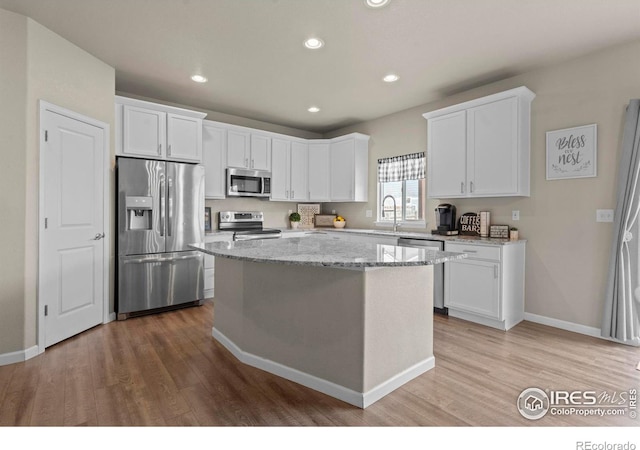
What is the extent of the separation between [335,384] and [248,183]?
11.5ft

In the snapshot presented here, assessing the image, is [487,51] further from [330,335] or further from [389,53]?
[330,335]

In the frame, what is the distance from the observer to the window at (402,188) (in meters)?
4.72

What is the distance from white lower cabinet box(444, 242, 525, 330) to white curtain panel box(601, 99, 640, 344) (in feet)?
2.49

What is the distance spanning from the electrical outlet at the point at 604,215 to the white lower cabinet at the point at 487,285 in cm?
68

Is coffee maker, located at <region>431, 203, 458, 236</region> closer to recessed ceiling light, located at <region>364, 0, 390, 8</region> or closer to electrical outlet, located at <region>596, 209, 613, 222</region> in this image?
electrical outlet, located at <region>596, 209, 613, 222</region>

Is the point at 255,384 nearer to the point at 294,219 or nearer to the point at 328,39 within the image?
the point at 328,39

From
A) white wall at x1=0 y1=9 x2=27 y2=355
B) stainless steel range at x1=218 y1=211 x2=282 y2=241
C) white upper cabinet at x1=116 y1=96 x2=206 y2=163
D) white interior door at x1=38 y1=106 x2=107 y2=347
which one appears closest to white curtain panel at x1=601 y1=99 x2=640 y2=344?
stainless steel range at x1=218 y1=211 x2=282 y2=241

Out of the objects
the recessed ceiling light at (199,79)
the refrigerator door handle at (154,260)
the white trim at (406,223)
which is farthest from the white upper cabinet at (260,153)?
the white trim at (406,223)

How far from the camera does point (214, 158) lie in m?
4.62

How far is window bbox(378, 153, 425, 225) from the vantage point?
4.72m

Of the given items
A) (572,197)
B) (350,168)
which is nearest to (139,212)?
(350,168)

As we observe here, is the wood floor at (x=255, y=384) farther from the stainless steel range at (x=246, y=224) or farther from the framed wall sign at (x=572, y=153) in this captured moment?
the stainless steel range at (x=246, y=224)

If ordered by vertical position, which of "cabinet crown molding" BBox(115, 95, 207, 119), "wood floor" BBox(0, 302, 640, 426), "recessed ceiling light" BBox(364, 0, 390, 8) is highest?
"recessed ceiling light" BBox(364, 0, 390, 8)

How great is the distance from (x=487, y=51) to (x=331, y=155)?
9.48 ft
